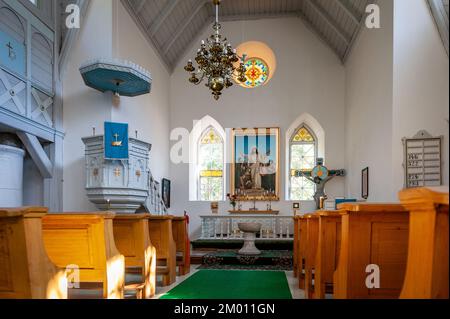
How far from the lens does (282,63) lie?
40.3 ft

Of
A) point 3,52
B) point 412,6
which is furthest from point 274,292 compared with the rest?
point 3,52

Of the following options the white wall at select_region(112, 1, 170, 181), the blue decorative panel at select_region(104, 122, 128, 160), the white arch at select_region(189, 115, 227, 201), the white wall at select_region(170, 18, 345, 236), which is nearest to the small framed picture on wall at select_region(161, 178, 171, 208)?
the white wall at select_region(112, 1, 170, 181)

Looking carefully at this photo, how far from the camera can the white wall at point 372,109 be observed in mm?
6938

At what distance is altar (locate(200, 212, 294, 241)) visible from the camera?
1104cm

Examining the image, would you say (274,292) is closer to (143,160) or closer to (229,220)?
(143,160)

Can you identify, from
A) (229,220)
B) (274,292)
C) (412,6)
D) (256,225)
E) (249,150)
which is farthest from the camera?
(249,150)

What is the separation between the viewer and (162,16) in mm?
10391

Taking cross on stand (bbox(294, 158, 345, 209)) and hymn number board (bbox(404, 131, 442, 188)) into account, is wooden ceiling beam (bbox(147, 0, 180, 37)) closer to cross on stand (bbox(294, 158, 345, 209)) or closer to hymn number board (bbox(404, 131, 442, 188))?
cross on stand (bbox(294, 158, 345, 209))

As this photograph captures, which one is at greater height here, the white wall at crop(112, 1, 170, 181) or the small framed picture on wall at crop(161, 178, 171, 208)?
the white wall at crop(112, 1, 170, 181)

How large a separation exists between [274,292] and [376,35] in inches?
219

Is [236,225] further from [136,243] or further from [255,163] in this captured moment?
[136,243]

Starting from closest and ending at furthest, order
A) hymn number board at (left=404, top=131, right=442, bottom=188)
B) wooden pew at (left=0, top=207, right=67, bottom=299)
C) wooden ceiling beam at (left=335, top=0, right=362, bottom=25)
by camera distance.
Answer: wooden pew at (left=0, top=207, right=67, bottom=299)
hymn number board at (left=404, top=131, right=442, bottom=188)
wooden ceiling beam at (left=335, top=0, right=362, bottom=25)

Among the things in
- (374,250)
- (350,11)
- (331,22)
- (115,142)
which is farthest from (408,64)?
(115,142)

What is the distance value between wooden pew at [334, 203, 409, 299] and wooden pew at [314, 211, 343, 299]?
1054 millimetres
